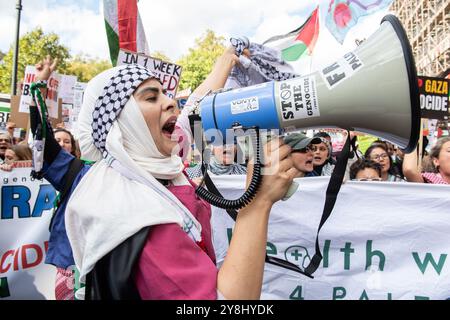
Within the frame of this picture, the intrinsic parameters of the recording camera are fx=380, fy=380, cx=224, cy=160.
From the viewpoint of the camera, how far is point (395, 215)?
241 cm

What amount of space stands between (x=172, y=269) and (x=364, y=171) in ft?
8.77

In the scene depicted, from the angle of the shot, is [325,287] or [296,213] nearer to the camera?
[325,287]

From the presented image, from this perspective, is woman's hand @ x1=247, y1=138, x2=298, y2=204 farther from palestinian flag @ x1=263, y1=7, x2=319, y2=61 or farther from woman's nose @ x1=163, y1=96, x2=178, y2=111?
palestinian flag @ x1=263, y1=7, x2=319, y2=61

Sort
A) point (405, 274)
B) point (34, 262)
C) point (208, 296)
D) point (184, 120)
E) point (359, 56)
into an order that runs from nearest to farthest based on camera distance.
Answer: point (208, 296), point (359, 56), point (184, 120), point (405, 274), point (34, 262)

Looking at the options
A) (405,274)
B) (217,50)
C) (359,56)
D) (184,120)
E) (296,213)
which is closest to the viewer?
(359,56)

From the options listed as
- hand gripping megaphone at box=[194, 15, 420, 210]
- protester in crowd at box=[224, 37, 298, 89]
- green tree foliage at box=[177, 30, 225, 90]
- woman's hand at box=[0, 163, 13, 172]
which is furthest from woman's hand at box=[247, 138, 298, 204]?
green tree foliage at box=[177, 30, 225, 90]

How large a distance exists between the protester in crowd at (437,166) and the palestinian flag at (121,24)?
2.85 meters

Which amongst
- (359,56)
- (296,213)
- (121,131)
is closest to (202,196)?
(121,131)

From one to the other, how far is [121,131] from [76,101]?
6.59 metres

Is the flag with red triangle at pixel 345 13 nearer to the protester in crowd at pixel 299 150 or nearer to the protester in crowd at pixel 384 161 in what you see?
the protester in crowd at pixel 384 161

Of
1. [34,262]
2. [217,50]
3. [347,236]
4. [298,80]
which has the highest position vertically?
[217,50]

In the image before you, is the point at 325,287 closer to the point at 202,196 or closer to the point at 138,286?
the point at 202,196

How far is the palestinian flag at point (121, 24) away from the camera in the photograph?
3.78 m

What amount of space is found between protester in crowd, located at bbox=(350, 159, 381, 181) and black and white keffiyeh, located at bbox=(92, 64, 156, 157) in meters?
2.42
